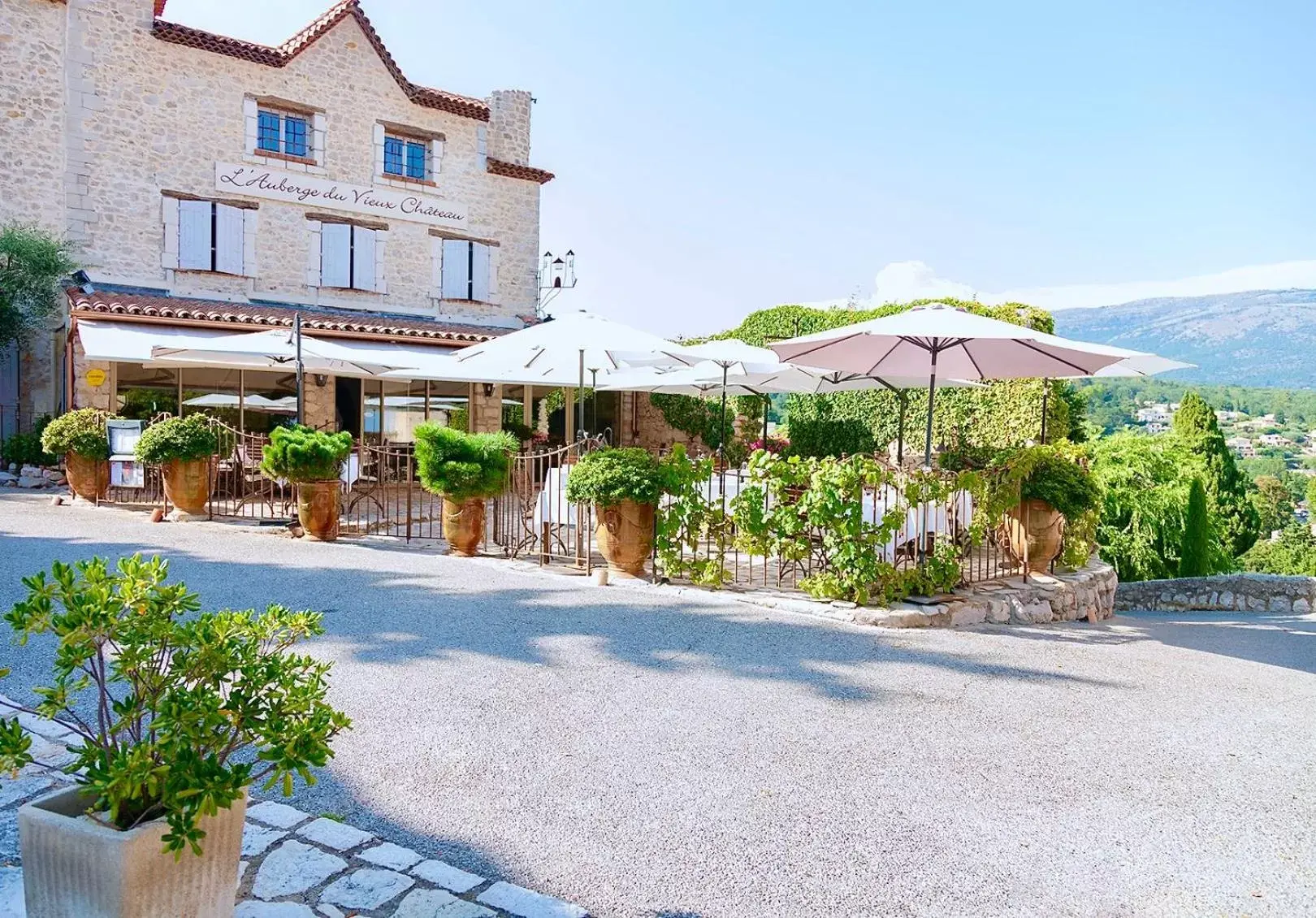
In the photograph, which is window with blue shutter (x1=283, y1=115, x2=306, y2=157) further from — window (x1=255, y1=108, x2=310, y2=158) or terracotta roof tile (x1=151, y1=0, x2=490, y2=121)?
terracotta roof tile (x1=151, y1=0, x2=490, y2=121)

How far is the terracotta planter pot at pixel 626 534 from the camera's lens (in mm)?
8539

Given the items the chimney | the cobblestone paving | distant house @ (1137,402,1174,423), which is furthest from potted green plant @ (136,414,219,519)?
distant house @ (1137,402,1174,423)

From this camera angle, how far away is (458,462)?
378 inches

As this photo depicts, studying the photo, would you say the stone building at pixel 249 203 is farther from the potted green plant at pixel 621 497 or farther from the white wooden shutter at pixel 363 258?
the potted green plant at pixel 621 497

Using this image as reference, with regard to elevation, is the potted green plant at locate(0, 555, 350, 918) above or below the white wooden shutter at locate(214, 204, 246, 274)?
below

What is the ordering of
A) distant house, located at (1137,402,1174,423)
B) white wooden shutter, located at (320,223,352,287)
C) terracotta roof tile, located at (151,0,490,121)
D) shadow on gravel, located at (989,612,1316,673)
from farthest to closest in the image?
1. distant house, located at (1137,402,1174,423)
2. white wooden shutter, located at (320,223,352,287)
3. terracotta roof tile, located at (151,0,490,121)
4. shadow on gravel, located at (989,612,1316,673)

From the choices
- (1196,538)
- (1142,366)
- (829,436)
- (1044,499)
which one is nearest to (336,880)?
(1044,499)

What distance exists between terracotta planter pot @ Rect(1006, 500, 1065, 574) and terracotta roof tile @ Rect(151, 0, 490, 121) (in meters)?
17.9

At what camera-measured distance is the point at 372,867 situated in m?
3.11

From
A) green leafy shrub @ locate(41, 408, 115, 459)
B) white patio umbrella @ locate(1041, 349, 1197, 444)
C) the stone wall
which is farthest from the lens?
the stone wall

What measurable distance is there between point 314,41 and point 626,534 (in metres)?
16.6

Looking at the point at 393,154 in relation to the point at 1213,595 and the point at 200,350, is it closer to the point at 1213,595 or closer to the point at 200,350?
the point at 200,350

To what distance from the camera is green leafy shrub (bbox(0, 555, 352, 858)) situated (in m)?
2.29

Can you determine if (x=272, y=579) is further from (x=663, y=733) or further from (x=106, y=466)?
(x=106, y=466)
